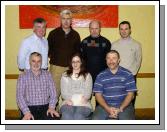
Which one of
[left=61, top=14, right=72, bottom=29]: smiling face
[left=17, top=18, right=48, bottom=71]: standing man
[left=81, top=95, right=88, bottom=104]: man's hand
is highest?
[left=61, top=14, right=72, bottom=29]: smiling face

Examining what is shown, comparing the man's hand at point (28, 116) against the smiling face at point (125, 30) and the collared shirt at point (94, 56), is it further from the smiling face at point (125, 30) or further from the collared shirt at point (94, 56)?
the smiling face at point (125, 30)

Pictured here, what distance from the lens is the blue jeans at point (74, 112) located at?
Answer: 9.09 ft

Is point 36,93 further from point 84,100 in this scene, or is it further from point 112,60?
point 112,60

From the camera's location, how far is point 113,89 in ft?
9.31

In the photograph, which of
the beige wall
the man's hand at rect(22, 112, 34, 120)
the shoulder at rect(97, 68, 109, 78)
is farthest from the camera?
the beige wall

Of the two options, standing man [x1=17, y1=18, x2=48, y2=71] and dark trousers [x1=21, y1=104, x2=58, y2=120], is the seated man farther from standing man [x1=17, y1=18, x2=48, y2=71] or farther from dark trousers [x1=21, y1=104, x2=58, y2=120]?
standing man [x1=17, y1=18, x2=48, y2=71]

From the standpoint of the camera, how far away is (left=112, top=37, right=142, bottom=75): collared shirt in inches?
125

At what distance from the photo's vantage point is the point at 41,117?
2.82 metres

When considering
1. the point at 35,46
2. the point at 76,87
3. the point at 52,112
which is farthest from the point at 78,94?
the point at 35,46

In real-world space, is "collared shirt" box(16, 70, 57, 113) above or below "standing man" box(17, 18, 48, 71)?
below

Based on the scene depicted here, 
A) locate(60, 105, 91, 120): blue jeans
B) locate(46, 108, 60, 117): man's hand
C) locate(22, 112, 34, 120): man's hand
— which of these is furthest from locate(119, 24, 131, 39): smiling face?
locate(22, 112, 34, 120): man's hand

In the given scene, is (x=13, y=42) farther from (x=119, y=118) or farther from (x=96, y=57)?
(x=119, y=118)

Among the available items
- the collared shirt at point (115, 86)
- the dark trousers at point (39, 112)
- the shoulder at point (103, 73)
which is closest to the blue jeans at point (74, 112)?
the dark trousers at point (39, 112)

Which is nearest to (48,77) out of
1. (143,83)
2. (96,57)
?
(96,57)
